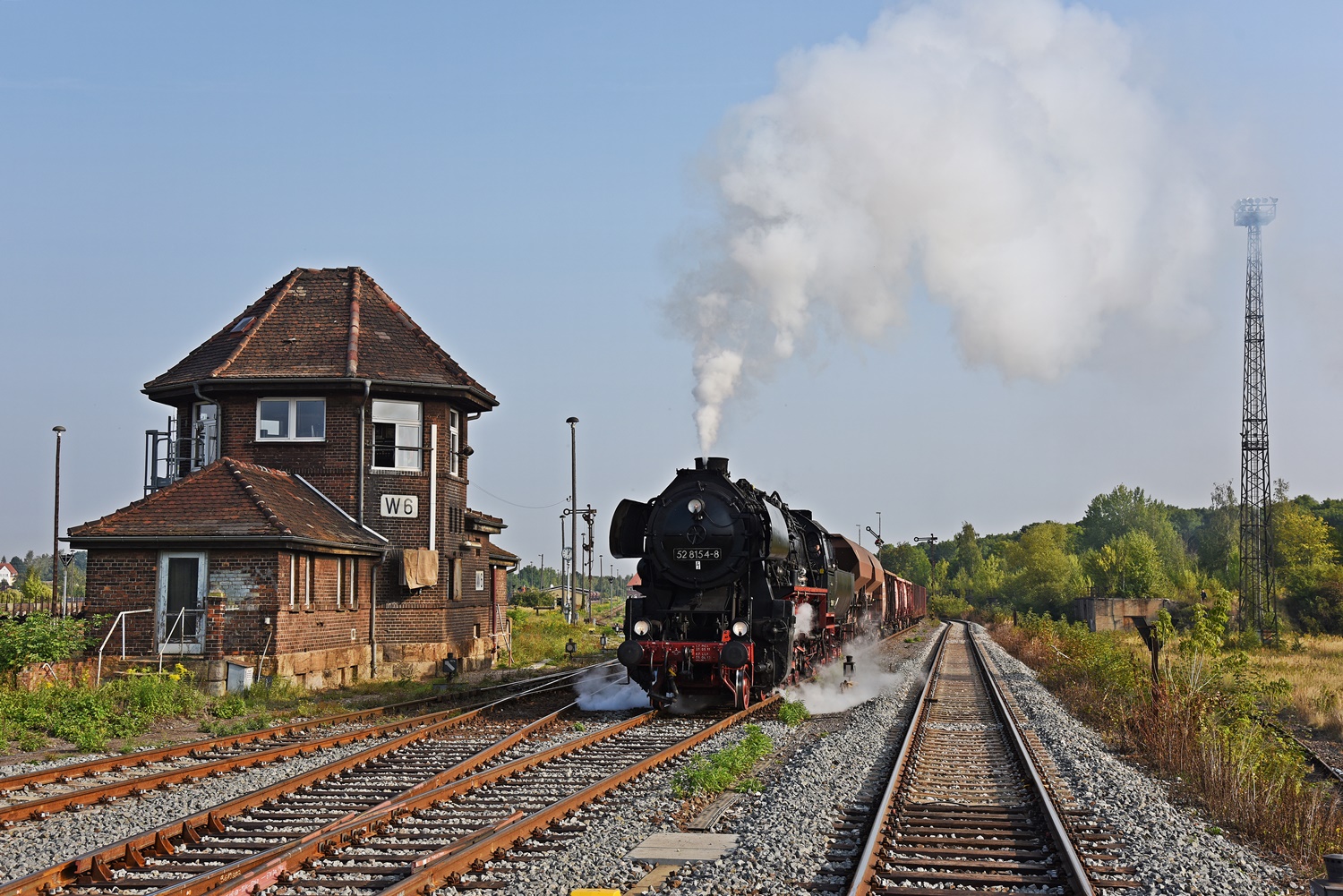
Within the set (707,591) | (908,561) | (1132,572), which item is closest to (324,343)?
(707,591)

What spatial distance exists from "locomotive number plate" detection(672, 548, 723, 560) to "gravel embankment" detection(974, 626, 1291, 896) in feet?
16.1

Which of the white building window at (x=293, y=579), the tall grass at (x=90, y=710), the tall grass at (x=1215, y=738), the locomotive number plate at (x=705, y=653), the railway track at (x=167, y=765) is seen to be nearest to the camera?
the tall grass at (x=1215, y=738)

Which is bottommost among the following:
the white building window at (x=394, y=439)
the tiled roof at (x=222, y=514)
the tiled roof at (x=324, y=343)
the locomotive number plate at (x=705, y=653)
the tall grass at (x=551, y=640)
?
the tall grass at (x=551, y=640)

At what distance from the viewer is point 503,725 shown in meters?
14.7

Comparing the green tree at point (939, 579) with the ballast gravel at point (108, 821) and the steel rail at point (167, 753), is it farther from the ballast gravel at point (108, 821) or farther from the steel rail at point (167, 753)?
the ballast gravel at point (108, 821)

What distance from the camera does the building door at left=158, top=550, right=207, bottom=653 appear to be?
738 inches

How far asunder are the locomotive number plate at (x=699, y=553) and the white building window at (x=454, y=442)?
9.51 m

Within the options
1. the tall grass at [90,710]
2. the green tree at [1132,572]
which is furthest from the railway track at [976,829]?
the green tree at [1132,572]

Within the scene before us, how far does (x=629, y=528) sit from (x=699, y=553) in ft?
4.79

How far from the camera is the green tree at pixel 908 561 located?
11156cm

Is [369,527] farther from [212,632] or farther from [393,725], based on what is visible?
[393,725]

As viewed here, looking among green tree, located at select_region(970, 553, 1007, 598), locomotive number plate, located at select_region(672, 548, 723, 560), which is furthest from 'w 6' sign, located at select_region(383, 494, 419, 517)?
green tree, located at select_region(970, 553, 1007, 598)

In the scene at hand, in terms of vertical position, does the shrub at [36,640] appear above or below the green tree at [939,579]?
above

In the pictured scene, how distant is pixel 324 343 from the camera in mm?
24172
